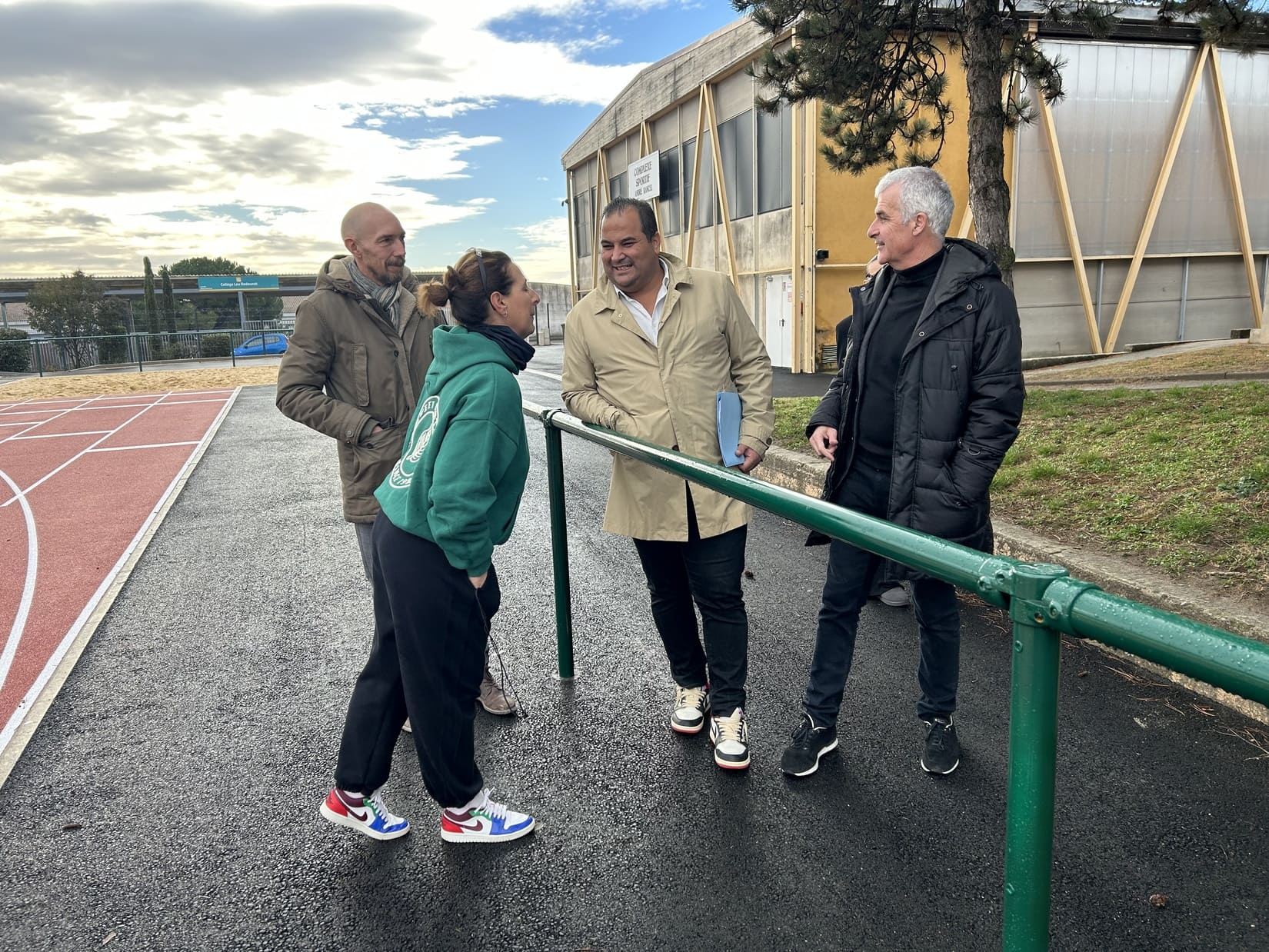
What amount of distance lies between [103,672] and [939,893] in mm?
3894

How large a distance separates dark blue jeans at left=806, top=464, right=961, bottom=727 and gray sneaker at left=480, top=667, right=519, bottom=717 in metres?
1.24

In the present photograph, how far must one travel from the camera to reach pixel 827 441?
3.25 m

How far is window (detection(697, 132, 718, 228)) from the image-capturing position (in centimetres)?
2311

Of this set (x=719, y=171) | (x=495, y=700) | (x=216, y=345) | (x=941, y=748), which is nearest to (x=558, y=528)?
(x=495, y=700)

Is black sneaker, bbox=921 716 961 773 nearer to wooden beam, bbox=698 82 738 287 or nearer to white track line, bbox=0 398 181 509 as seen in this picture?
white track line, bbox=0 398 181 509

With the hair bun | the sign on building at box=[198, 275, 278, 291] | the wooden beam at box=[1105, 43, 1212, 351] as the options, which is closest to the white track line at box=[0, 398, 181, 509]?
the hair bun

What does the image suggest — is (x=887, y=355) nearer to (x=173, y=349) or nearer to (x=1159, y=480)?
(x=1159, y=480)

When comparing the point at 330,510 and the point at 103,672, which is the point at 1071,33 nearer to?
the point at 330,510

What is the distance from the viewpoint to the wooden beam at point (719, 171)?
72.6ft

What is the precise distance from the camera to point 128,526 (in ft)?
25.3

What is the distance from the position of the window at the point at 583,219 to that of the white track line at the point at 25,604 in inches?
1103

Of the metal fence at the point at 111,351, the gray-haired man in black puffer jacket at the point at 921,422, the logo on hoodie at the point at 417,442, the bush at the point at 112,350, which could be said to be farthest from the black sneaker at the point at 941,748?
the bush at the point at 112,350

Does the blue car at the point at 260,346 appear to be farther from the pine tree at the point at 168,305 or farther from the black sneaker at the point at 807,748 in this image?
the black sneaker at the point at 807,748

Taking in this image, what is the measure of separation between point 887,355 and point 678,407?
Result: 2.37 feet
